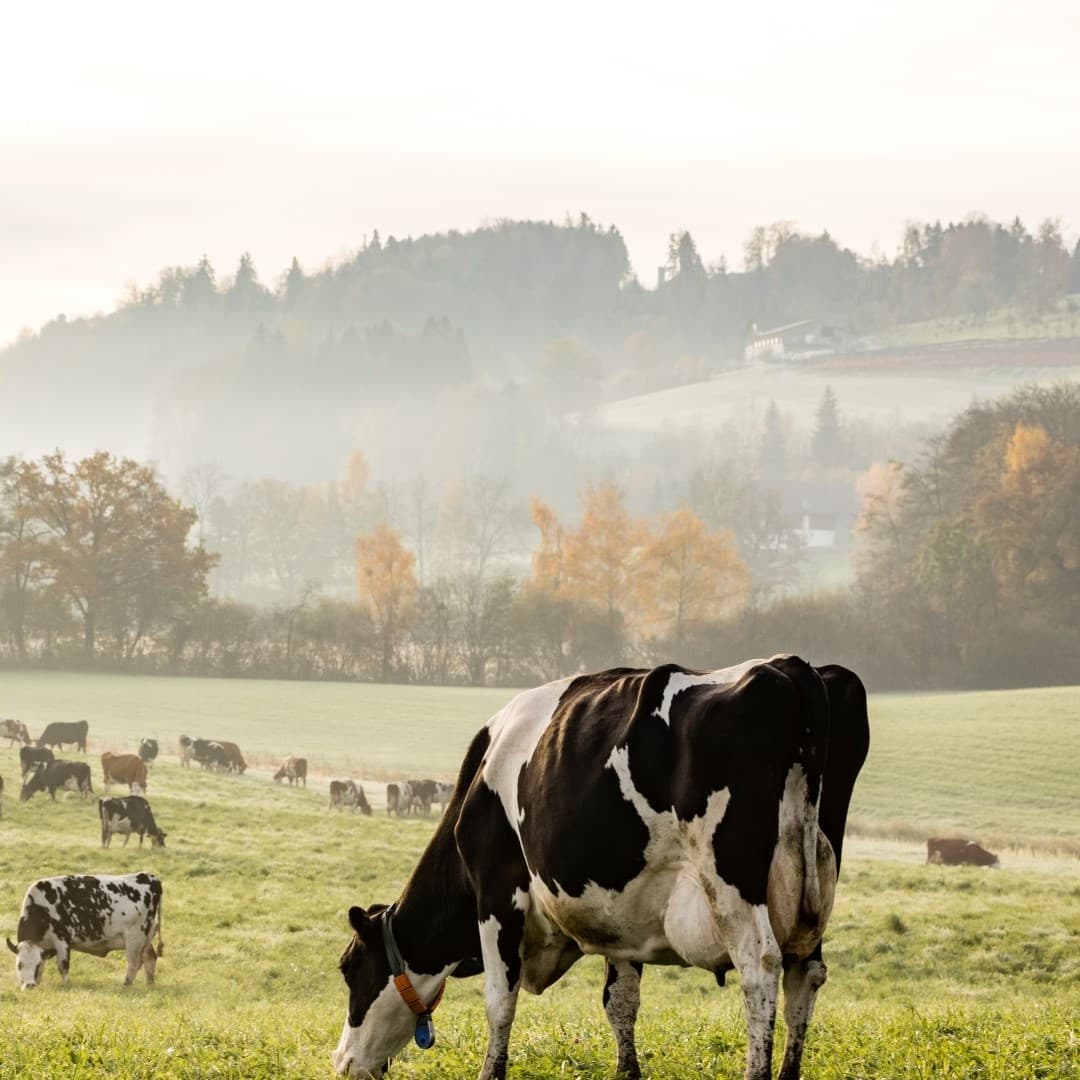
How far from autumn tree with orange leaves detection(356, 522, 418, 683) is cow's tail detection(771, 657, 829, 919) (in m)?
71.4

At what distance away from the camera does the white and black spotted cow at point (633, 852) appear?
6.71 m

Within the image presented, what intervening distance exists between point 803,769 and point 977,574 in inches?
3111

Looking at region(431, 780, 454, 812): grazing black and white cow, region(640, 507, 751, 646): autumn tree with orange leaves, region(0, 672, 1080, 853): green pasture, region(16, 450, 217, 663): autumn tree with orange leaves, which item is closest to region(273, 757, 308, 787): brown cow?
region(431, 780, 454, 812): grazing black and white cow

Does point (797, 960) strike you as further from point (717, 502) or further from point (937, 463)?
point (717, 502)

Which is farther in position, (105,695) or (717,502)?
(717,502)

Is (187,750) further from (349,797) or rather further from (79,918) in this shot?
(79,918)

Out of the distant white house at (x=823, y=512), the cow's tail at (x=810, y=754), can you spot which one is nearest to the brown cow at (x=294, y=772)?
the cow's tail at (x=810, y=754)

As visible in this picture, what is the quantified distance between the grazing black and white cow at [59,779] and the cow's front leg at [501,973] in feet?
94.1

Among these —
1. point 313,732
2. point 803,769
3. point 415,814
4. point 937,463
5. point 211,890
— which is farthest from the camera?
point 937,463

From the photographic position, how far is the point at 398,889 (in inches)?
1086

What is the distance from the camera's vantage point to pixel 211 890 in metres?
26.3

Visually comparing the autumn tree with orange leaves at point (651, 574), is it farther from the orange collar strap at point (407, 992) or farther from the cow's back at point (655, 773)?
the cow's back at point (655, 773)

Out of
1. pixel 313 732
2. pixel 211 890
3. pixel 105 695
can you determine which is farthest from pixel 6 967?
pixel 105 695

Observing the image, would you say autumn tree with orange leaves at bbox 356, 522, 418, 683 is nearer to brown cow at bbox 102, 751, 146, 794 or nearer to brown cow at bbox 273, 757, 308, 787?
brown cow at bbox 273, 757, 308, 787
